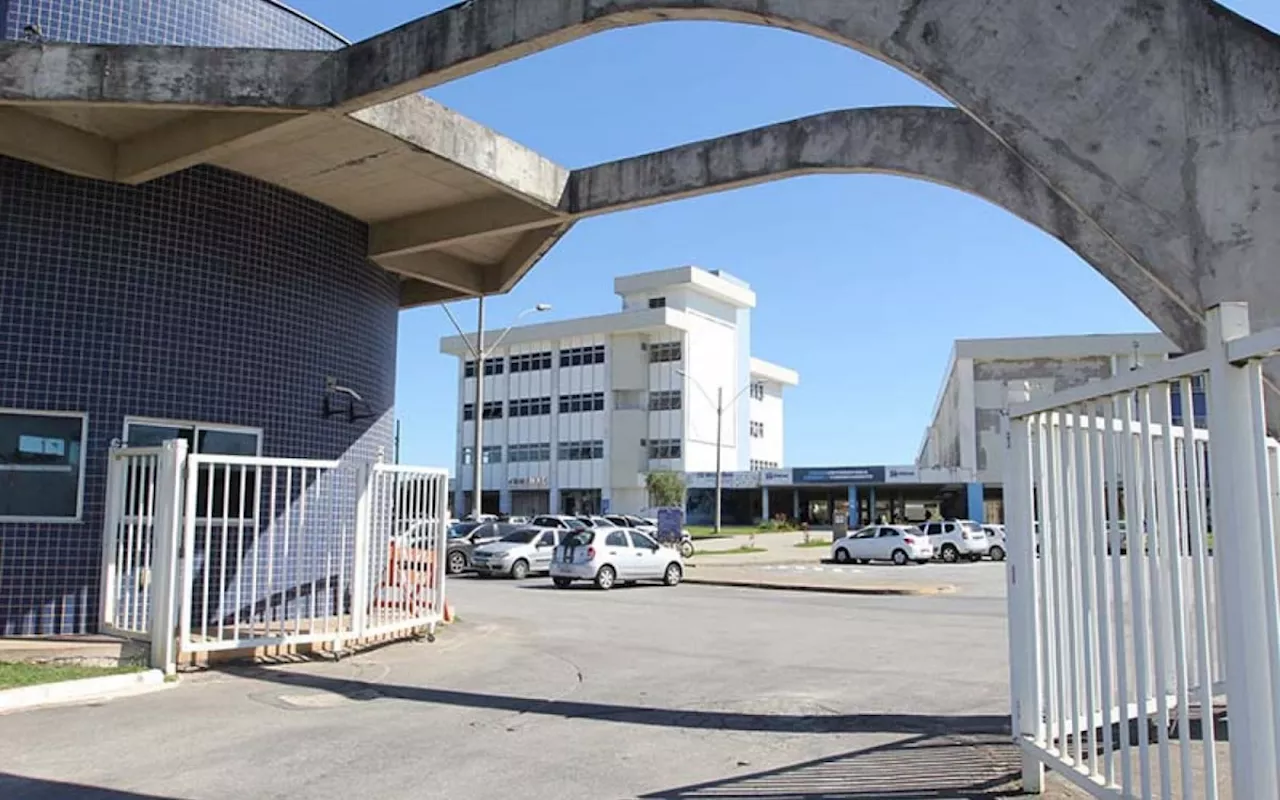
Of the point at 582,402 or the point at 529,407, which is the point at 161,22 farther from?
the point at 529,407

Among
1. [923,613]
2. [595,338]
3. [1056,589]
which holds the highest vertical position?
[595,338]

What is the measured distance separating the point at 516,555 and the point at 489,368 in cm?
5731

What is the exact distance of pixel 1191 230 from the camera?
18.0 feet

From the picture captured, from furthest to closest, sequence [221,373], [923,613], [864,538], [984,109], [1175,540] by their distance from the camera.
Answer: [864,538]
[923,613]
[221,373]
[984,109]
[1175,540]

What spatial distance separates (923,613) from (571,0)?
598 inches

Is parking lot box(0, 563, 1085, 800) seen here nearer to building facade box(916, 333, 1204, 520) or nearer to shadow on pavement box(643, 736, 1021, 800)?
shadow on pavement box(643, 736, 1021, 800)

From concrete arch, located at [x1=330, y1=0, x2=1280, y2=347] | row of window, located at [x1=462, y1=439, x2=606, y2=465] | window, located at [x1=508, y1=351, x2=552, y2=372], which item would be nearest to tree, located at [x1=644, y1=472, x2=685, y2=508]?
row of window, located at [x1=462, y1=439, x2=606, y2=465]

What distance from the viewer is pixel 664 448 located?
78.6 m

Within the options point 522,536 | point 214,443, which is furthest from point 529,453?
point 214,443

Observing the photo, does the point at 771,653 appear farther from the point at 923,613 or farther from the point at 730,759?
the point at 923,613

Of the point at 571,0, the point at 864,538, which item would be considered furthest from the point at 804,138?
the point at 864,538

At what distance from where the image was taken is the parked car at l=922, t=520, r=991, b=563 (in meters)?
43.2

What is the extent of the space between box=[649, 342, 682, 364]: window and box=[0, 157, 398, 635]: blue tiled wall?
2513 inches

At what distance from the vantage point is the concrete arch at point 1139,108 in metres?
5.38
